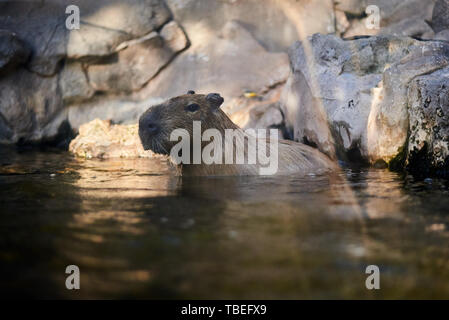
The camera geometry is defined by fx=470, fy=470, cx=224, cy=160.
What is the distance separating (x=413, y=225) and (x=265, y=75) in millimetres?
7033

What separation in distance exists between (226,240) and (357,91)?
4144 mm

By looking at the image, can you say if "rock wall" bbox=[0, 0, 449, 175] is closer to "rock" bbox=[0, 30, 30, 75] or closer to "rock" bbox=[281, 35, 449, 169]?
"rock" bbox=[0, 30, 30, 75]

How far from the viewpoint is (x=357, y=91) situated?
5.93 metres

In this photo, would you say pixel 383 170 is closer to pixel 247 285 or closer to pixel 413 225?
pixel 413 225

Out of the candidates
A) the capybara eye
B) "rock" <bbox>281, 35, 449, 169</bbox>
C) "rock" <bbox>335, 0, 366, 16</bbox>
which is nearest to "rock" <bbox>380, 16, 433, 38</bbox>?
"rock" <bbox>335, 0, 366, 16</bbox>

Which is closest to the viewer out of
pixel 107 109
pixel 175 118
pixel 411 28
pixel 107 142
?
pixel 175 118

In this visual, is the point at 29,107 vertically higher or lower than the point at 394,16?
lower

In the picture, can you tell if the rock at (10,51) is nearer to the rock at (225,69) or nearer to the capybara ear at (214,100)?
the rock at (225,69)

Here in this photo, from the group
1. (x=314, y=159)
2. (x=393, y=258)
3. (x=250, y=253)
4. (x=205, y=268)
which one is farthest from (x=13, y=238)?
(x=314, y=159)

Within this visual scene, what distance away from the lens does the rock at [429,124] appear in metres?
4.64

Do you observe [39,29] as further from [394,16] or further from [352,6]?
[394,16]

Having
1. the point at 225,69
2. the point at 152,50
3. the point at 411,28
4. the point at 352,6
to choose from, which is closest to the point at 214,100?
the point at 225,69

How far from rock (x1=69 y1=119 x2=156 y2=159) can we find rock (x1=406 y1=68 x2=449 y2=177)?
14.2 feet

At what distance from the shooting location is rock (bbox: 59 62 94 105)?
9.75 meters
